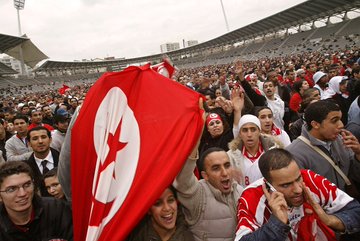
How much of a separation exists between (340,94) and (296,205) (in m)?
4.75

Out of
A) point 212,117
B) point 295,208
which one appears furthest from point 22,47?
Answer: point 295,208

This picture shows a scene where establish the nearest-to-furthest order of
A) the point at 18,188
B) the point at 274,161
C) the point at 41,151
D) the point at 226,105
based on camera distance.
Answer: the point at 274,161, the point at 18,188, the point at 41,151, the point at 226,105

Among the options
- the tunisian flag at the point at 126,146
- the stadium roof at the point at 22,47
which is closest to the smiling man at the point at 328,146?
the tunisian flag at the point at 126,146

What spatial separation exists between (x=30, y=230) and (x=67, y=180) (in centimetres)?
39

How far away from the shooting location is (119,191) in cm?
194

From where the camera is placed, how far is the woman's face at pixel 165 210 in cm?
202

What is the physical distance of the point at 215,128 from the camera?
4074 mm

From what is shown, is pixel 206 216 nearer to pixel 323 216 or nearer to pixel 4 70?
pixel 323 216

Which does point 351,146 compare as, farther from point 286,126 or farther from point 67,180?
point 286,126

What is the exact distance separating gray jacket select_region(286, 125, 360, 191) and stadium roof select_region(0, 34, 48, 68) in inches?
1618

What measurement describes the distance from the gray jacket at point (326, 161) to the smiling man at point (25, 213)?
1.86 meters

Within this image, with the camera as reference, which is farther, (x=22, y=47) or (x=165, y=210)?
(x=22, y=47)

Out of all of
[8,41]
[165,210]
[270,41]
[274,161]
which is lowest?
[165,210]

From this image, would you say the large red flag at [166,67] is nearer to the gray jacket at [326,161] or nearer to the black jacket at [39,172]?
the gray jacket at [326,161]
